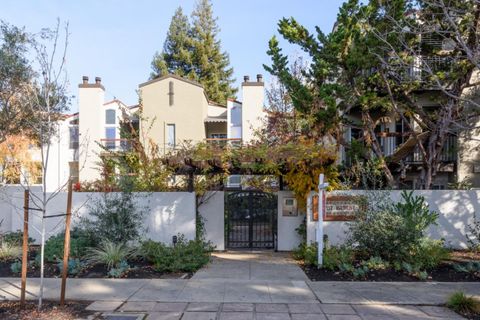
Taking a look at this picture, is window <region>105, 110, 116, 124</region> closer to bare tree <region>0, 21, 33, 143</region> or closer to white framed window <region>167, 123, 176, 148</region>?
white framed window <region>167, 123, 176, 148</region>

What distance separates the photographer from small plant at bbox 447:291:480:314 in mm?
6281

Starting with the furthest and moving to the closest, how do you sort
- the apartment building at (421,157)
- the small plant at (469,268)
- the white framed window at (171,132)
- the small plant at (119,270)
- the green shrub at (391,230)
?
the white framed window at (171,132) < the apartment building at (421,157) < the green shrub at (391,230) < the small plant at (469,268) < the small plant at (119,270)

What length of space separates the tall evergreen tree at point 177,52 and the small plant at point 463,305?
34735mm

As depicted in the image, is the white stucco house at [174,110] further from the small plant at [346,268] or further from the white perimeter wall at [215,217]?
the small plant at [346,268]

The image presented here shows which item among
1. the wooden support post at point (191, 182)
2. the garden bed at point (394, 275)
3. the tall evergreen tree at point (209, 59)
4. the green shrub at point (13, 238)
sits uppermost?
the tall evergreen tree at point (209, 59)

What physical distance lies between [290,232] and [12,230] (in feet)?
27.8

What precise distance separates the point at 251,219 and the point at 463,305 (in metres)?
7.40

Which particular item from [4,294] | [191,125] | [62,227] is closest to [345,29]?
[62,227]

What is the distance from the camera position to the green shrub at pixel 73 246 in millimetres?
10000

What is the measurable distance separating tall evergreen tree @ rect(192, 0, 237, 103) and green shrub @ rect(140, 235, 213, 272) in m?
29.7

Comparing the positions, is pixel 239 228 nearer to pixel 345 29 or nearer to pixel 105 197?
pixel 105 197

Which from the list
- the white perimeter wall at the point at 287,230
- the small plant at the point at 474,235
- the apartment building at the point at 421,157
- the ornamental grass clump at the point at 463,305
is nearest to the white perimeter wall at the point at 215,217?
the white perimeter wall at the point at 287,230

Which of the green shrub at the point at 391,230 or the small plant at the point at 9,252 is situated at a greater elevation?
the green shrub at the point at 391,230

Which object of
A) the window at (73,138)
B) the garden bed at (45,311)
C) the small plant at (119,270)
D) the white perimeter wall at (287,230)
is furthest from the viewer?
the window at (73,138)
